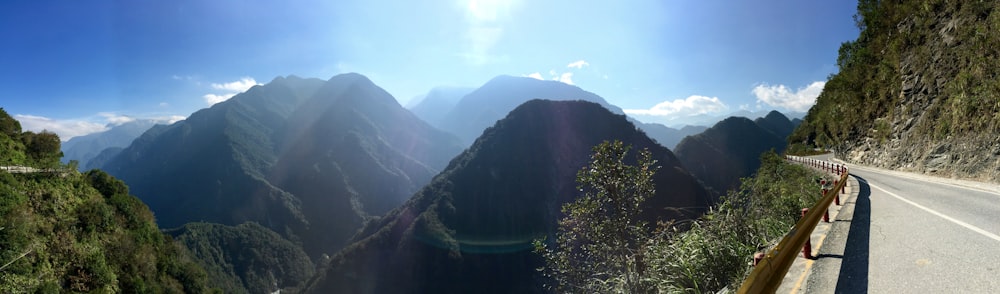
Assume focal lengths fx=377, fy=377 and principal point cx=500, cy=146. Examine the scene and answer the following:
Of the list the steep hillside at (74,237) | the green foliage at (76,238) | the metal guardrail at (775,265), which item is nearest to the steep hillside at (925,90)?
the metal guardrail at (775,265)

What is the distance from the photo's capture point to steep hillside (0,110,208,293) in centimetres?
3331

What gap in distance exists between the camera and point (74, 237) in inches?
1549

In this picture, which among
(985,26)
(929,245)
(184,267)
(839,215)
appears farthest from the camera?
(184,267)

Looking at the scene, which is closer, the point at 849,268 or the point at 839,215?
the point at 849,268

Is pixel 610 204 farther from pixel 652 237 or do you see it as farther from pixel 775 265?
pixel 775 265

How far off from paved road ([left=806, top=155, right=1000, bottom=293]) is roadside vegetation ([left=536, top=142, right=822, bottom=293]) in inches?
37.4

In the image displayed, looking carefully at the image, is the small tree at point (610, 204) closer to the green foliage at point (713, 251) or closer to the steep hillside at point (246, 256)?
the green foliage at point (713, 251)

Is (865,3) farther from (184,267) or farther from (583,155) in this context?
(583,155)

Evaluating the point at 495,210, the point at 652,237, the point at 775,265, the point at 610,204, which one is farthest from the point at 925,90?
the point at 495,210

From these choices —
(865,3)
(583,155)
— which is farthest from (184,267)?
(583,155)

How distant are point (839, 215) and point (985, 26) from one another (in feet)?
54.7

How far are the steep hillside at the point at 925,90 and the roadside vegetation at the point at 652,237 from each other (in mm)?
7444

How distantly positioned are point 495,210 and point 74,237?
365ft

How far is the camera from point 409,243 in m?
121
